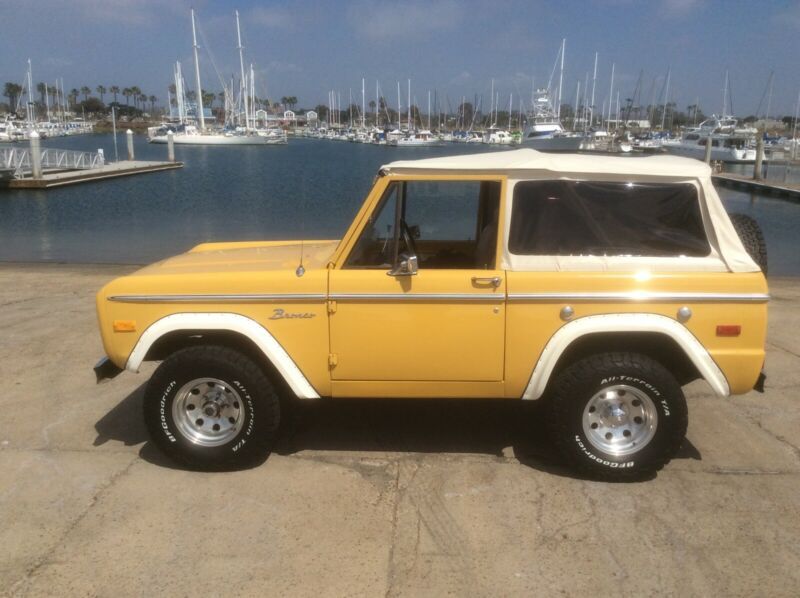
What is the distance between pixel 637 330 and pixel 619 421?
60 cm

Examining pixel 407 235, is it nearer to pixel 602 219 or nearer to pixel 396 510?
pixel 602 219

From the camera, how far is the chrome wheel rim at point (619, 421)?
Answer: 442 cm

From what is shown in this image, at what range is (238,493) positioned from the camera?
4.37m

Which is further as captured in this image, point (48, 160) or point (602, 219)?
point (48, 160)

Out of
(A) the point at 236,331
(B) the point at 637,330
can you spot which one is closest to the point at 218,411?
(A) the point at 236,331

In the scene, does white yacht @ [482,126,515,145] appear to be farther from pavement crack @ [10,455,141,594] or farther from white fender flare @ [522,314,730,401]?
pavement crack @ [10,455,141,594]

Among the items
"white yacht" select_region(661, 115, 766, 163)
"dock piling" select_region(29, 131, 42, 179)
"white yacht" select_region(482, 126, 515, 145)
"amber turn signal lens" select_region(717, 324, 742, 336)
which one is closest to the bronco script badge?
"amber turn signal lens" select_region(717, 324, 742, 336)

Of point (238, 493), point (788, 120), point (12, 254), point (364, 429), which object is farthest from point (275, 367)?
point (788, 120)

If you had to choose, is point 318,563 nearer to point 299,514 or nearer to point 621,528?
point 299,514

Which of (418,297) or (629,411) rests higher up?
(418,297)

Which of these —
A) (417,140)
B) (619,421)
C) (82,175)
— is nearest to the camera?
(619,421)

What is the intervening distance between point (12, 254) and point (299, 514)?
1832cm

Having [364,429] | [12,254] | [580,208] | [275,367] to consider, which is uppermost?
[580,208]

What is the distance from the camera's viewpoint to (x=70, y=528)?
3.98 m
